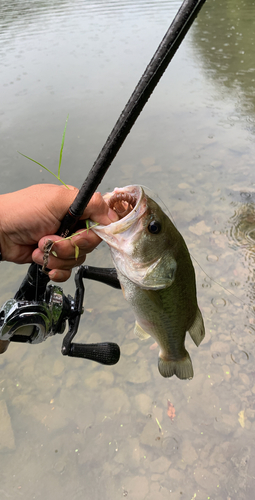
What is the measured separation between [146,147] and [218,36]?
729cm

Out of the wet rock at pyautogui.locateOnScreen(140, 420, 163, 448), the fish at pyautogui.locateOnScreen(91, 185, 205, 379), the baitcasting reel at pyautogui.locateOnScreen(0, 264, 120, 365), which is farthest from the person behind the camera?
the wet rock at pyautogui.locateOnScreen(140, 420, 163, 448)

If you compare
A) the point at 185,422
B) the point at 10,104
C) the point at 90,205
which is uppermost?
the point at 90,205

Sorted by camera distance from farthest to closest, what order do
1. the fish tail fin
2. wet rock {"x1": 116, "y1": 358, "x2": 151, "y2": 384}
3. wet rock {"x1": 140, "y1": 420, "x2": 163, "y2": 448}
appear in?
wet rock {"x1": 116, "y1": 358, "x2": 151, "y2": 384} < wet rock {"x1": 140, "y1": 420, "x2": 163, "y2": 448} < the fish tail fin

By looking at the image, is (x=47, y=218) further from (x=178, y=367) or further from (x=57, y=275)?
(x=178, y=367)

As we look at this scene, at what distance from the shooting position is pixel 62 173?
15.8 ft

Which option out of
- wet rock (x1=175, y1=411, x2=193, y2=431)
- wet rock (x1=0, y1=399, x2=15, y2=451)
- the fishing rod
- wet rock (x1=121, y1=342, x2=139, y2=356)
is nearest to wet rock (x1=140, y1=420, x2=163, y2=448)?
wet rock (x1=175, y1=411, x2=193, y2=431)

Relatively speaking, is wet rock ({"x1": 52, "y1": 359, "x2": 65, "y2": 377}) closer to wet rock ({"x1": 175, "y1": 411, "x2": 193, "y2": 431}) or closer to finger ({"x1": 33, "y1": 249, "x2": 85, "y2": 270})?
wet rock ({"x1": 175, "y1": 411, "x2": 193, "y2": 431})

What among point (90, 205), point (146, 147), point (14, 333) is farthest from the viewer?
point (146, 147)

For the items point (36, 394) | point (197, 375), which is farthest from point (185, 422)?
point (36, 394)

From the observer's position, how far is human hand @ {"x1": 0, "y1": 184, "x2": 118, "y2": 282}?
1.24m

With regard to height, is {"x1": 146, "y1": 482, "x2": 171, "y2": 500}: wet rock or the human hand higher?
the human hand

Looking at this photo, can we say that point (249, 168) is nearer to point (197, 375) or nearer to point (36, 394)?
point (197, 375)

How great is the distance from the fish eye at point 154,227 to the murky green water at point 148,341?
1.61 meters

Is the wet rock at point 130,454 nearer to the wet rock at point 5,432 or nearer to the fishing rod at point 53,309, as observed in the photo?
the wet rock at point 5,432
